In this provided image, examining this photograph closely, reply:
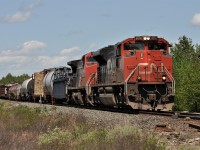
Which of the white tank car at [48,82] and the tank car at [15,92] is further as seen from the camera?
the tank car at [15,92]

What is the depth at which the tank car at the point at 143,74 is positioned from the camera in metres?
19.5

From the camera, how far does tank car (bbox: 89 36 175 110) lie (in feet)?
64.0

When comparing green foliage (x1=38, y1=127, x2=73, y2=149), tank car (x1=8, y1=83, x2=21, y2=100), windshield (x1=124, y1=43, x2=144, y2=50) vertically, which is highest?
windshield (x1=124, y1=43, x2=144, y2=50)

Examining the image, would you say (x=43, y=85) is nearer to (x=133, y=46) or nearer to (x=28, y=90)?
(x=28, y=90)

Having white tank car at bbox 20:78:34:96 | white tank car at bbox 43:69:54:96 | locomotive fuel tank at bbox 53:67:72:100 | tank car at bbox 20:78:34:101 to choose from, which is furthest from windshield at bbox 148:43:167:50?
white tank car at bbox 20:78:34:96

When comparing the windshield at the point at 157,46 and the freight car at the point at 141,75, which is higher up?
the windshield at the point at 157,46

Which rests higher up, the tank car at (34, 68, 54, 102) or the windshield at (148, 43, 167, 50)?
the windshield at (148, 43, 167, 50)

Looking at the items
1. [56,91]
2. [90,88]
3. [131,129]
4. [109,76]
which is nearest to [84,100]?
[90,88]

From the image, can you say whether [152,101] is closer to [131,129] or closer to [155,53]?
[155,53]

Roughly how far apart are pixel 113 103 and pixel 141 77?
2.55 metres

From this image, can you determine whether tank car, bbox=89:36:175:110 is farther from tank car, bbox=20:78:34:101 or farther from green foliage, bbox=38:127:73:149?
tank car, bbox=20:78:34:101

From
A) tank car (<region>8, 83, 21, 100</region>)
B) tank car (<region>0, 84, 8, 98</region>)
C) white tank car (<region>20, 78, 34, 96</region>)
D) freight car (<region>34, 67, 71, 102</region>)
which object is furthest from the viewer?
tank car (<region>0, 84, 8, 98</region>)

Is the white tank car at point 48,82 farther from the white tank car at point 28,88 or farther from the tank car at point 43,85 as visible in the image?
the white tank car at point 28,88

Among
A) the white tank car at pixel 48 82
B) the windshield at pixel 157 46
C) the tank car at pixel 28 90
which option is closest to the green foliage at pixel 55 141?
the windshield at pixel 157 46
